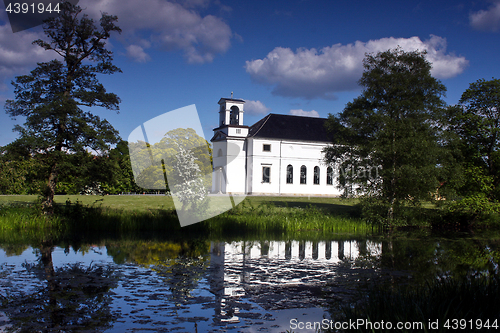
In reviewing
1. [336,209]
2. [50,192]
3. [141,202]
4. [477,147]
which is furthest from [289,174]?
[50,192]

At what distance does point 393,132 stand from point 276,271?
43.3ft

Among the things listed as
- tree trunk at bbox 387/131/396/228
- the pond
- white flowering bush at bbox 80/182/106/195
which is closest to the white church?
tree trunk at bbox 387/131/396/228

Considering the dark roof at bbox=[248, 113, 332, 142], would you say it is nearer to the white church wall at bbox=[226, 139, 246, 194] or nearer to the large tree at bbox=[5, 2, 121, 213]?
the white church wall at bbox=[226, 139, 246, 194]

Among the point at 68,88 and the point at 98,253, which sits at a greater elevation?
the point at 68,88

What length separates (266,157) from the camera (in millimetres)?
43812

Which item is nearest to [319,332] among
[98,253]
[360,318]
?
[360,318]

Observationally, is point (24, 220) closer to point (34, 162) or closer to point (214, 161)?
point (34, 162)

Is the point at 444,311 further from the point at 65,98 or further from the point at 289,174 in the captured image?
the point at 289,174

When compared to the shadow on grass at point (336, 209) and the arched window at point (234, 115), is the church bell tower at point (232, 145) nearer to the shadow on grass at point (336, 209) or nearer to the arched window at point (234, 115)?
the arched window at point (234, 115)

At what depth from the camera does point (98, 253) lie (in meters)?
11.1

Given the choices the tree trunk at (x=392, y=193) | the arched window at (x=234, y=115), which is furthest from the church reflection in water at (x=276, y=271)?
the arched window at (x=234, y=115)

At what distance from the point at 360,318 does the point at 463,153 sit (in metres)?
21.1

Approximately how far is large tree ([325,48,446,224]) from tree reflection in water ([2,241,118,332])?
49.4ft

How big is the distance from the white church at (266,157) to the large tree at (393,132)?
21.5m
